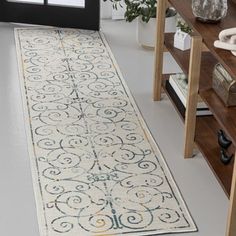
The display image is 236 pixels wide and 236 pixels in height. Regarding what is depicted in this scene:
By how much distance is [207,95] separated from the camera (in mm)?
2570

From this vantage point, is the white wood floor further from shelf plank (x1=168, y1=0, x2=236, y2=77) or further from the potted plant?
shelf plank (x1=168, y1=0, x2=236, y2=77)

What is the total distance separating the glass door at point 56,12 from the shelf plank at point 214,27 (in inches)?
50.9

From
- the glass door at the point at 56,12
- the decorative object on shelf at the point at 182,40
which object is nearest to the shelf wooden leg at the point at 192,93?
the decorative object on shelf at the point at 182,40

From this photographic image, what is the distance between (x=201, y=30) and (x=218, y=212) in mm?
739

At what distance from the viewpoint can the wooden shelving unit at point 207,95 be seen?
7.50 ft

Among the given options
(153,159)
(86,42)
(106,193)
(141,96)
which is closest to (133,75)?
(141,96)

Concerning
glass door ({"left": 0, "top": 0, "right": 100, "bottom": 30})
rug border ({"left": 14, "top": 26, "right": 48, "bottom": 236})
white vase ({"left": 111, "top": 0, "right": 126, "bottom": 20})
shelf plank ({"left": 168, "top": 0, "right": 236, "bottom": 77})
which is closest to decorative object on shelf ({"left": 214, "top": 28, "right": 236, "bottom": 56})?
shelf plank ({"left": 168, "top": 0, "right": 236, "bottom": 77})

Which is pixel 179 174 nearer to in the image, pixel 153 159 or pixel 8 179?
pixel 153 159

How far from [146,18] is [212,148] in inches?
54.7

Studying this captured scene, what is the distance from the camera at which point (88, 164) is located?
8.95 ft

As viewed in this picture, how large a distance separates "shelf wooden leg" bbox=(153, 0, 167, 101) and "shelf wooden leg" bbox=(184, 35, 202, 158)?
0.55 metres

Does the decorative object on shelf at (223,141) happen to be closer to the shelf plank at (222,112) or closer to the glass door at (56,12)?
the shelf plank at (222,112)

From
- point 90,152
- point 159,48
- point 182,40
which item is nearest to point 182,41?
point 182,40

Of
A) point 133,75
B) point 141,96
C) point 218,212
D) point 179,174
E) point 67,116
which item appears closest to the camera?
point 218,212
